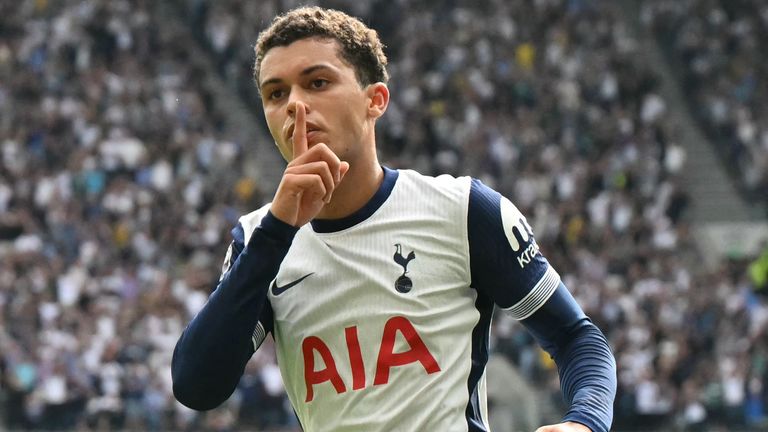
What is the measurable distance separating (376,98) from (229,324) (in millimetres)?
780

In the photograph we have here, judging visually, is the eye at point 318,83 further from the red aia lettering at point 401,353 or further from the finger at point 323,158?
the red aia lettering at point 401,353

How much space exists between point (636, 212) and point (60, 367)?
9.05m

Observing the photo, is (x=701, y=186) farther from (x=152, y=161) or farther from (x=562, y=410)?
(x=152, y=161)

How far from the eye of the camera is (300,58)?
3.58 metres

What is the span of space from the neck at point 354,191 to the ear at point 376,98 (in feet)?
0.42

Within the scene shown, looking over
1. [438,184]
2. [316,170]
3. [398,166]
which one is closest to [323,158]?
[316,170]

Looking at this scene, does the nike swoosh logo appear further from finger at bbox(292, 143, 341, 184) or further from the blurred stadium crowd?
the blurred stadium crowd

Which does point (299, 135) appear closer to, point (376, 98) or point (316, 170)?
point (316, 170)

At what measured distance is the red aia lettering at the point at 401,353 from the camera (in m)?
3.53

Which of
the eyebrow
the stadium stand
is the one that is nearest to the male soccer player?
the eyebrow

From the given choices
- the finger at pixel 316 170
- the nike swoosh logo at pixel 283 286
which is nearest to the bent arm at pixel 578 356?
the nike swoosh logo at pixel 283 286

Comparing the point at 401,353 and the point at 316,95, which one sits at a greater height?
the point at 316,95

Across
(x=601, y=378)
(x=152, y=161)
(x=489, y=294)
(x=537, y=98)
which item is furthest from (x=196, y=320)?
(x=537, y=98)

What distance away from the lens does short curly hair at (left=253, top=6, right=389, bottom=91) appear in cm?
363
